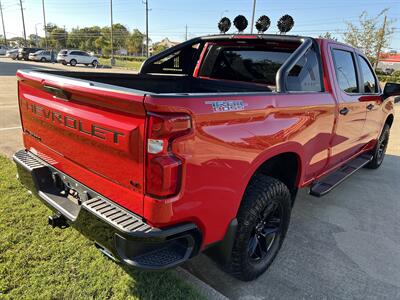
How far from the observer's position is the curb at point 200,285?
8.01 ft

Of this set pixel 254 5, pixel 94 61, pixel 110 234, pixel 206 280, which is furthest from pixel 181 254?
pixel 94 61

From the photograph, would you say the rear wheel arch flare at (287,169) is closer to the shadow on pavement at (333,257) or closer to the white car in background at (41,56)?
the shadow on pavement at (333,257)

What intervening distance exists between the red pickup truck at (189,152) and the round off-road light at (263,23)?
0.26 m

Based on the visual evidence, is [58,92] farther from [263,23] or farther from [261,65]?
[263,23]

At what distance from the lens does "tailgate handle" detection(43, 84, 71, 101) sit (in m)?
2.14

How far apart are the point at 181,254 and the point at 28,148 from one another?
72.0 inches

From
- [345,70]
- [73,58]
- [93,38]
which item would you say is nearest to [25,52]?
[73,58]

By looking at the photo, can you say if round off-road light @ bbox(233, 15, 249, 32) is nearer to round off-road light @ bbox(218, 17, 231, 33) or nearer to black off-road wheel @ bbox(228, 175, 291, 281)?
round off-road light @ bbox(218, 17, 231, 33)

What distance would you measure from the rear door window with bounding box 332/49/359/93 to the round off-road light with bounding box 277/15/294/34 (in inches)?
22.2

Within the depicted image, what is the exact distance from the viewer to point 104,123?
1912 mm

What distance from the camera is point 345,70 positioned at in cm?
373

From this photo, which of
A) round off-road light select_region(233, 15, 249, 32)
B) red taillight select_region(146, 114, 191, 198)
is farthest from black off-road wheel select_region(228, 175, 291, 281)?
round off-road light select_region(233, 15, 249, 32)

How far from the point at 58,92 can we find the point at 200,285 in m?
1.74

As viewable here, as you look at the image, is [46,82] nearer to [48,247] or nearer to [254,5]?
[48,247]
